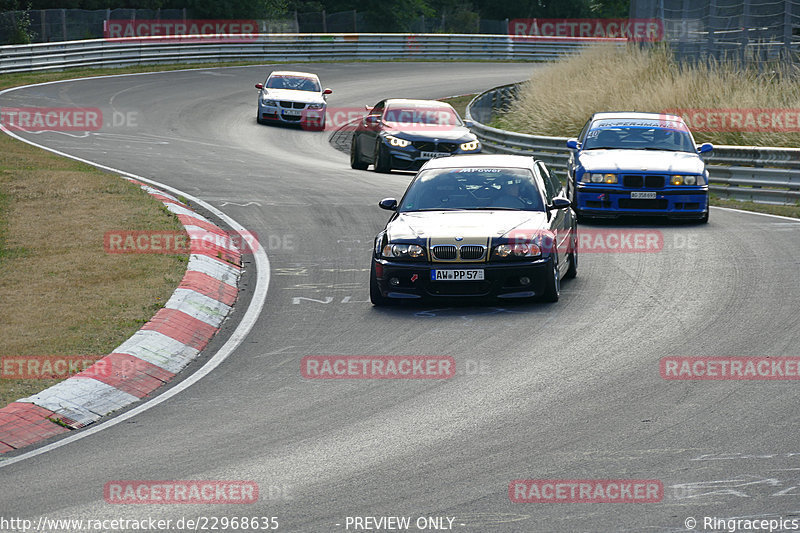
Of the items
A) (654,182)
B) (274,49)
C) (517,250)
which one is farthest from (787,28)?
(274,49)

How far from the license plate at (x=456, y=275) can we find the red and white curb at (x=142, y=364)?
2110 millimetres

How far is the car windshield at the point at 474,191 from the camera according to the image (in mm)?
12281

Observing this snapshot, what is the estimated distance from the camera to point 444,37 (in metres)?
54.8

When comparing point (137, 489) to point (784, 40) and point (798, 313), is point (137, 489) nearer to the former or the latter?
point (798, 313)

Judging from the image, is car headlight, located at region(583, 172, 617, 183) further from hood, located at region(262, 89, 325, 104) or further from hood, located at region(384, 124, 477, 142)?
hood, located at region(262, 89, 325, 104)

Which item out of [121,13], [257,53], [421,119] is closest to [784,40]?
[421,119]

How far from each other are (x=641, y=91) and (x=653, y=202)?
1178 centimetres

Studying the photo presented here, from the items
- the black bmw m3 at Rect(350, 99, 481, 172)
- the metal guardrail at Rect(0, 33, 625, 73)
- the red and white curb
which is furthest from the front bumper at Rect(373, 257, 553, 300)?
the metal guardrail at Rect(0, 33, 625, 73)

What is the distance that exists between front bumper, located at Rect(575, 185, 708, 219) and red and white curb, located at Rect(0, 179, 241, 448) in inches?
228

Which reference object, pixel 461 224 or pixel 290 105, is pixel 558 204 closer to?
pixel 461 224

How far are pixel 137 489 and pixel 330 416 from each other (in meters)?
1.70

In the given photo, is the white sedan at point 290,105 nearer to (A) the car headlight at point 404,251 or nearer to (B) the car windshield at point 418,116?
(B) the car windshield at point 418,116

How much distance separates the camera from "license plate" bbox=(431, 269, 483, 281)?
36.6ft

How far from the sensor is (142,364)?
30.3 ft
